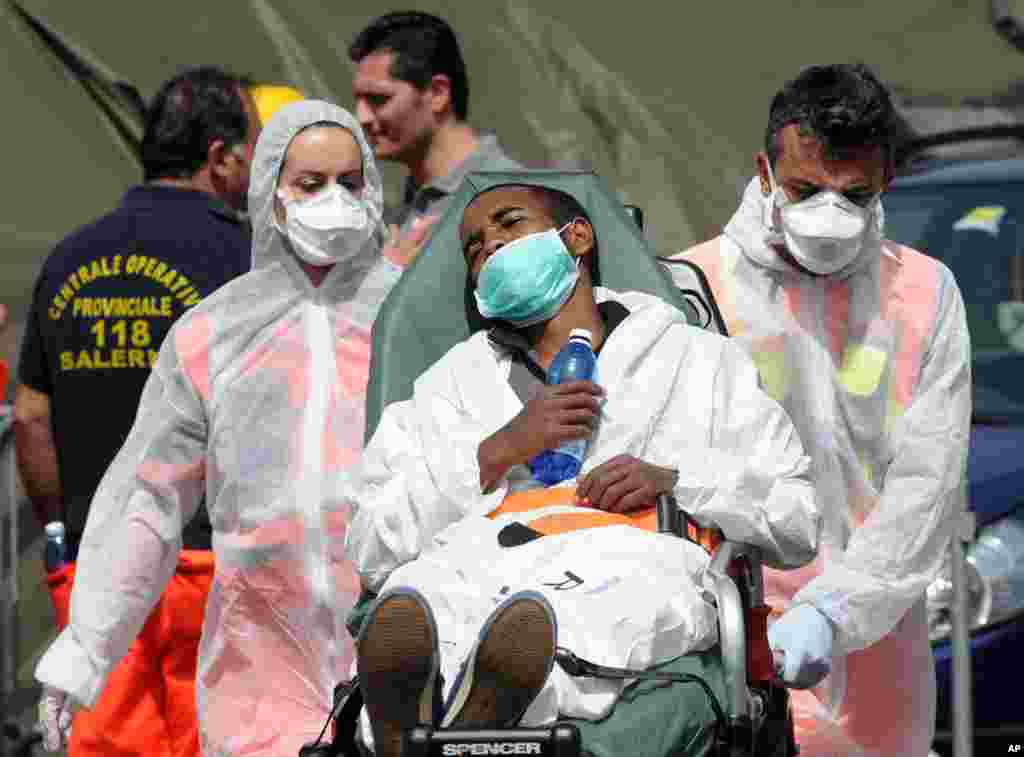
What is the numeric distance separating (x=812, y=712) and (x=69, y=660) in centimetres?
173

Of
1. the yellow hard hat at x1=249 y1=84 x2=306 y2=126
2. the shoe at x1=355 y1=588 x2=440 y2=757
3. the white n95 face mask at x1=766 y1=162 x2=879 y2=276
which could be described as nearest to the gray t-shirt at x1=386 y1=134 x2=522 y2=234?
the yellow hard hat at x1=249 y1=84 x2=306 y2=126

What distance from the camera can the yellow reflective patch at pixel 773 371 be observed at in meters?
5.93

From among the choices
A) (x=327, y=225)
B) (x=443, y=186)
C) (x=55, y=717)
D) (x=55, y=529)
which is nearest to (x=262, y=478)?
(x=327, y=225)

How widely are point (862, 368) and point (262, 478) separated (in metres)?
1.46

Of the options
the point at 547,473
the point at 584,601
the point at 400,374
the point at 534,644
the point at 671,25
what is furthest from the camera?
the point at 671,25

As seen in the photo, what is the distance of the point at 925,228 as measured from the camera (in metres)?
9.01

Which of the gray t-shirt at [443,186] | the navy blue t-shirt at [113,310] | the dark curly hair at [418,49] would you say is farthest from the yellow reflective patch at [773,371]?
the dark curly hair at [418,49]

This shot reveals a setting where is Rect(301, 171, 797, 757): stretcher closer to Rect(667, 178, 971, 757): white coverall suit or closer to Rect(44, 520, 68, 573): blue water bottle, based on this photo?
Rect(667, 178, 971, 757): white coverall suit

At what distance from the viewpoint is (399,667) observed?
4.41 m

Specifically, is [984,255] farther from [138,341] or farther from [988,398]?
[138,341]

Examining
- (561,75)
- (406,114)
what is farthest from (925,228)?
(561,75)

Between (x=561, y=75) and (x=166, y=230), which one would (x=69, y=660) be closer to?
(x=166, y=230)

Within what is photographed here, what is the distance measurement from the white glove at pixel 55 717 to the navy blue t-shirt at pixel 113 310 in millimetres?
1171

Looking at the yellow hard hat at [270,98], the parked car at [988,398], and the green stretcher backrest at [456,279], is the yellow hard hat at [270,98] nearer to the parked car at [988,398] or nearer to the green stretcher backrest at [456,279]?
the parked car at [988,398]
